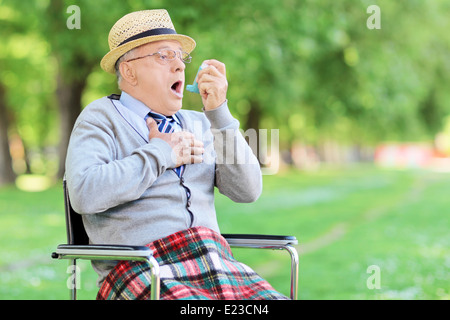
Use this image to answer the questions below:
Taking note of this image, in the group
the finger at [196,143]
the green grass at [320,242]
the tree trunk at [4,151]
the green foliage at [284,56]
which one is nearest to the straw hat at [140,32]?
the finger at [196,143]

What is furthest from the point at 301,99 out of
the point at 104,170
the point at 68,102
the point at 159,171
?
the point at 104,170

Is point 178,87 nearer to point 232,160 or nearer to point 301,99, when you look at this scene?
point 232,160

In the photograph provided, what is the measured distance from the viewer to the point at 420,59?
1931 centimetres

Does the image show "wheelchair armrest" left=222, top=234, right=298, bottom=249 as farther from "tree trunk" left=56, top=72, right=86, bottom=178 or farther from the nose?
"tree trunk" left=56, top=72, right=86, bottom=178

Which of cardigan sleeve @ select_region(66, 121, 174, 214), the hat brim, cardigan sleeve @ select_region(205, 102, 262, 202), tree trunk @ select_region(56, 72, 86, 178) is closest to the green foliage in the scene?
tree trunk @ select_region(56, 72, 86, 178)

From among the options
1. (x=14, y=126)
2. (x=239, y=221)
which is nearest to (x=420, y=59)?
(x=239, y=221)

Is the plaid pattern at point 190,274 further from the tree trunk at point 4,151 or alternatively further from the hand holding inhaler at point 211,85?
the tree trunk at point 4,151

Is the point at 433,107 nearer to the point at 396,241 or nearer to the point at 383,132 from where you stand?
the point at 383,132

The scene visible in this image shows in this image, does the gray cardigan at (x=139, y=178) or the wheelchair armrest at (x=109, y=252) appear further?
the gray cardigan at (x=139, y=178)

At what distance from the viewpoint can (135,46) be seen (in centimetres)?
254

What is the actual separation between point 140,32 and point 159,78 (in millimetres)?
196

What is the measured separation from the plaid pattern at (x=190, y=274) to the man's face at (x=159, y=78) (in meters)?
0.54

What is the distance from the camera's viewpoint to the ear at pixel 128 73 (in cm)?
259
